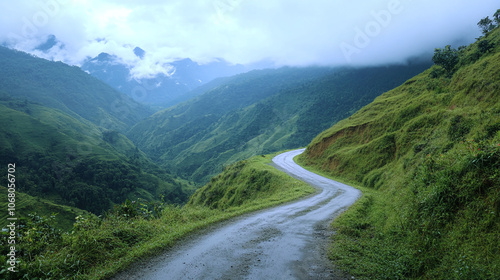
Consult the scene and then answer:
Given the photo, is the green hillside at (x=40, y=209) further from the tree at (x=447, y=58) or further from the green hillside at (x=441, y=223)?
the tree at (x=447, y=58)

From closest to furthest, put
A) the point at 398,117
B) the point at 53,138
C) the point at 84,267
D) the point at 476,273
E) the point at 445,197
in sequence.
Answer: the point at 476,273 < the point at 84,267 < the point at 445,197 < the point at 398,117 < the point at 53,138

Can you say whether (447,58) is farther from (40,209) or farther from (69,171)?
(69,171)

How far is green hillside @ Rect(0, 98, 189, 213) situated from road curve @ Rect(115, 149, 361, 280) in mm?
135003

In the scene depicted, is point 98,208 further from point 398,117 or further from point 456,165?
point 456,165

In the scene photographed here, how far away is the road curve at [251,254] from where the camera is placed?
27.0 ft

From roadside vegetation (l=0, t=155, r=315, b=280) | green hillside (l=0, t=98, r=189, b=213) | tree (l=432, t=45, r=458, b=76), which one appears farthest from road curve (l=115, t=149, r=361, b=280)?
green hillside (l=0, t=98, r=189, b=213)

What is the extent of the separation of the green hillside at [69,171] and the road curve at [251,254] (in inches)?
5315

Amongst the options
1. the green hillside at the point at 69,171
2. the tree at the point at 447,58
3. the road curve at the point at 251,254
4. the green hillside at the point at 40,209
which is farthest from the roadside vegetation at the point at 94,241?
the green hillside at the point at 69,171

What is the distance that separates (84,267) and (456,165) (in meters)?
14.8

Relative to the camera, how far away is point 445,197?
976 centimetres

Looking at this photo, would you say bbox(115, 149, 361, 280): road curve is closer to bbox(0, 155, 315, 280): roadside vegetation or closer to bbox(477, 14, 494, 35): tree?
bbox(0, 155, 315, 280): roadside vegetation

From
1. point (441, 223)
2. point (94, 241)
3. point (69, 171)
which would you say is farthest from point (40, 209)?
point (441, 223)

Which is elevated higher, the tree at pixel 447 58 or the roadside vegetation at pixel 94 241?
the tree at pixel 447 58

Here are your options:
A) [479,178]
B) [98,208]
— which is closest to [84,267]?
[479,178]
